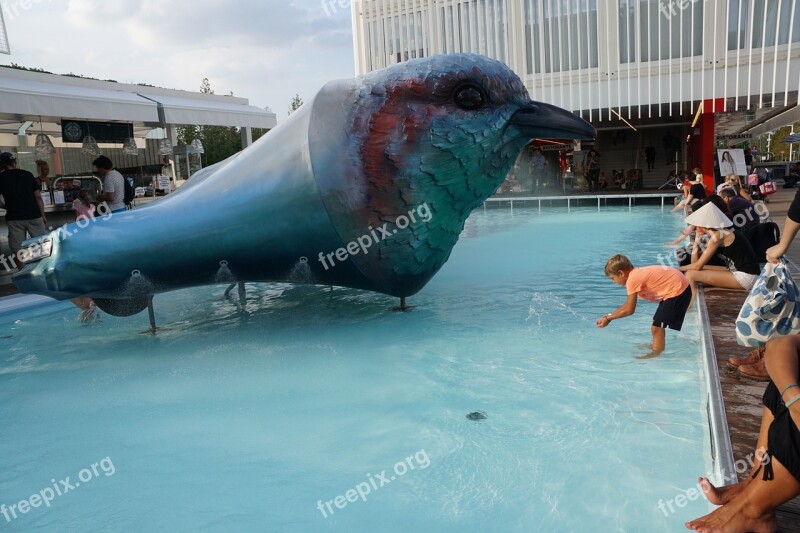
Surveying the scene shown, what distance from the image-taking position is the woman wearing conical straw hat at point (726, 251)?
21.0ft

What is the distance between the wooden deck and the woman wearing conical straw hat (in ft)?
1.07

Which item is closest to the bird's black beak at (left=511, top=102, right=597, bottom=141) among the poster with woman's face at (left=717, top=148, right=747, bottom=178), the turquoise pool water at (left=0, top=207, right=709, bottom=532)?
the turquoise pool water at (left=0, top=207, right=709, bottom=532)

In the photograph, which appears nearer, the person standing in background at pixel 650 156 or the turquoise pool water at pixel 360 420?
the turquoise pool water at pixel 360 420

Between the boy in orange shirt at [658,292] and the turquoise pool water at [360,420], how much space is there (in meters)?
0.30

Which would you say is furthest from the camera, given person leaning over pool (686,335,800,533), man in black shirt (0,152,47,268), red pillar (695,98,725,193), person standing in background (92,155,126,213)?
red pillar (695,98,725,193)

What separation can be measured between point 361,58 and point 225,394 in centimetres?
2115

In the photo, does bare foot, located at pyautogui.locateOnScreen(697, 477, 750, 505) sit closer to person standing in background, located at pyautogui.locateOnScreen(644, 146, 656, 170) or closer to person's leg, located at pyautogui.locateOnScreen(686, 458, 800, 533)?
person's leg, located at pyautogui.locateOnScreen(686, 458, 800, 533)

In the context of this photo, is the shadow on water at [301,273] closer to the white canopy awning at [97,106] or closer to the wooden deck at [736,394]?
the wooden deck at [736,394]

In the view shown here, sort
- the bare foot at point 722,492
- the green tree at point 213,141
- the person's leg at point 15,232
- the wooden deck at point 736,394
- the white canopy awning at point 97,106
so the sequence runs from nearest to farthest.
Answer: the wooden deck at point 736,394 → the bare foot at point 722,492 → the person's leg at point 15,232 → the white canopy awning at point 97,106 → the green tree at point 213,141

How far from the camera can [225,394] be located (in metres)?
5.32

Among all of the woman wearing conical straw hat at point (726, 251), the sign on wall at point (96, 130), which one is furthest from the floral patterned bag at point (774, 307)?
the sign on wall at point (96, 130)

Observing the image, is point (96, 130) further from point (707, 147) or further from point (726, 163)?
point (707, 147)

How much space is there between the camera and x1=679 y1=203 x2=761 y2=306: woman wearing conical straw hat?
6.41 metres

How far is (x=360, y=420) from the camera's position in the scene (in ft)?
15.2
